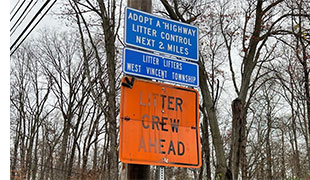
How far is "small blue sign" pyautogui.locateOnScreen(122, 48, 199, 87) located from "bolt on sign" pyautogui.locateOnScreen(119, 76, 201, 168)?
3.6 inches

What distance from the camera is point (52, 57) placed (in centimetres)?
2834

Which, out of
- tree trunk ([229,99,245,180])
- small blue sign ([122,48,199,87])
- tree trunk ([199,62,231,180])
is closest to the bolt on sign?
small blue sign ([122,48,199,87])

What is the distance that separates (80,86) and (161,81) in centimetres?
2518

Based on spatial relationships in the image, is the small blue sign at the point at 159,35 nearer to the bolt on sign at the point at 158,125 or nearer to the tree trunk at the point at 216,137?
the bolt on sign at the point at 158,125

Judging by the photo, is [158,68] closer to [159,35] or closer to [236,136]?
[159,35]

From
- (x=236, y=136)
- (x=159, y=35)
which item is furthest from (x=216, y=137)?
(x=159, y=35)

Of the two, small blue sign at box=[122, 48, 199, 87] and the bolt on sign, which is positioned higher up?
small blue sign at box=[122, 48, 199, 87]

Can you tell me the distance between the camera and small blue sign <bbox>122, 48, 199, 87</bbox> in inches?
144

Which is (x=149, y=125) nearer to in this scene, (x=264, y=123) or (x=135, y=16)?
(x=135, y=16)

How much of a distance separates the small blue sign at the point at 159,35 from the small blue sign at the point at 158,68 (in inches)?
4.0

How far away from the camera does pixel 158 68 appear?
381 centimetres

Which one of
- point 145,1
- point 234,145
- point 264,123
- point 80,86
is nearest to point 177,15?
point 234,145

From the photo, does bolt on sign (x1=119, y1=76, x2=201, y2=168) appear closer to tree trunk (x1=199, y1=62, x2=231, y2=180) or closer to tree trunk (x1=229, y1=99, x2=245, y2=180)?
tree trunk (x1=199, y1=62, x2=231, y2=180)

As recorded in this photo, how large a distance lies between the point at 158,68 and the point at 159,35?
40 centimetres
